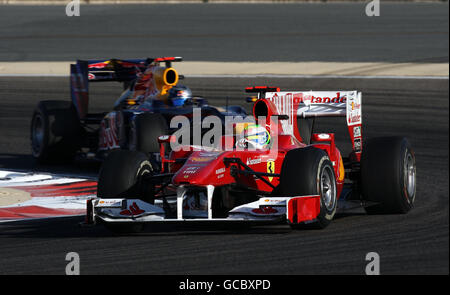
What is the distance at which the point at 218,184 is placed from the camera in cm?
1017

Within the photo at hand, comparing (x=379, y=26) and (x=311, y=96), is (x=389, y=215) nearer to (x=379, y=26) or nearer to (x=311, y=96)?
(x=311, y=96)

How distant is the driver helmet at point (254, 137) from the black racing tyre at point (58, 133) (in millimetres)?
6155

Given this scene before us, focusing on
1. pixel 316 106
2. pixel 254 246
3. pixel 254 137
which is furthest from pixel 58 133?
pixel 254 246

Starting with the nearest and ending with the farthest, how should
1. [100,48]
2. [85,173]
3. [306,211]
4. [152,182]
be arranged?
1. [306,211]
2. [152,182]
3. [85,173]
4. [100,48]

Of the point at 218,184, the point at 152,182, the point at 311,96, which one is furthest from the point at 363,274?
the point at 311,96

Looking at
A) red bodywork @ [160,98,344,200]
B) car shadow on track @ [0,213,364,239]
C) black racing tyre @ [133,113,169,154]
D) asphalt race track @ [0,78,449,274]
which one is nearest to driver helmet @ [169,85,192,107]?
black racing tyre @ [133,113,169,154]

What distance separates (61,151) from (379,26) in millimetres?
20814

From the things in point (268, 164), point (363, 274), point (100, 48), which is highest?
point (100, 48)

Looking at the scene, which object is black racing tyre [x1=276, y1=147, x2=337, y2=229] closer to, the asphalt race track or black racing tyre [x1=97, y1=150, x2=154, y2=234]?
the asphalt race track

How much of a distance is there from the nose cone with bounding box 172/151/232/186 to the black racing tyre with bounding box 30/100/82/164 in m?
6.39

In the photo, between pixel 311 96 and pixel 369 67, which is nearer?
pixel 311 96

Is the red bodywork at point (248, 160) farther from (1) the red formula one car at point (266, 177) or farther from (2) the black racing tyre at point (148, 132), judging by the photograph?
(2) the black racing tyre at point (148, 132)

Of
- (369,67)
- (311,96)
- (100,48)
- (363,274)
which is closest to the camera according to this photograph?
(363,274)

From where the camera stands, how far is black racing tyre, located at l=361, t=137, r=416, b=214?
36.0 feet
